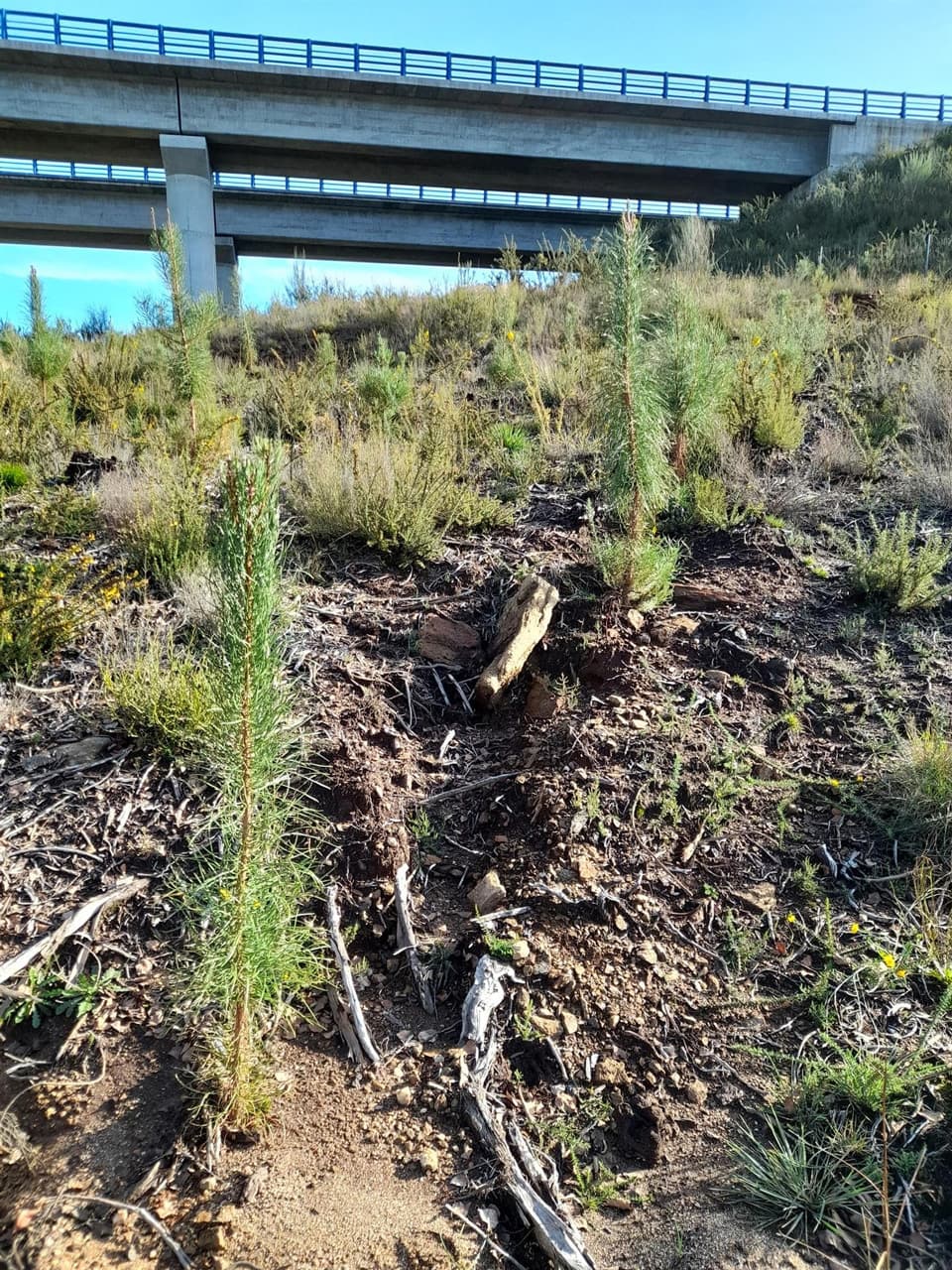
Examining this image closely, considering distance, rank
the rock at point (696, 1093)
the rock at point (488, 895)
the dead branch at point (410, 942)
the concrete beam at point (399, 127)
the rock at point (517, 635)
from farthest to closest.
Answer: the concrete beam at point (399, 127)
the rock at point (517, 635)
the rock at point (488, 895)
the dead branch at point (410, 942)
the rock at point (696, 1093)

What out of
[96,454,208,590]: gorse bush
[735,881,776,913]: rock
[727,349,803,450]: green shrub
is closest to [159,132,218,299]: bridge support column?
[96,454,208,590]: gorse bush

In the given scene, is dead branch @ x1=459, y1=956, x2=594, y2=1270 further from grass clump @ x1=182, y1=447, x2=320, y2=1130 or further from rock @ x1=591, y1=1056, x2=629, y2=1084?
grass clump @ x1=182, y1=447, x2=320, y2=1130

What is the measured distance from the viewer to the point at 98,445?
587cm

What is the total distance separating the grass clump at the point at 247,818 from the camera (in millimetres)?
1767

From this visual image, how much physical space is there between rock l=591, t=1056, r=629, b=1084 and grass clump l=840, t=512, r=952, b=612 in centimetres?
279

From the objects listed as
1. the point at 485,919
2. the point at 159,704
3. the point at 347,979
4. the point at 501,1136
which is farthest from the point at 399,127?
the point at 501,1136

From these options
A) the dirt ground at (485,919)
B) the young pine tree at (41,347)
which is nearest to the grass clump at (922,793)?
the dirt ground at (485,919)

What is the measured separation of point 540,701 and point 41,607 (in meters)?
2.25

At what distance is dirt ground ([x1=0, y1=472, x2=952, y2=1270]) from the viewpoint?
2.00 meters

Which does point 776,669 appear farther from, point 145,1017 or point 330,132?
point 330,132

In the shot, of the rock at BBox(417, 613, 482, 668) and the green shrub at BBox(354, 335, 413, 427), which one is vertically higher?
the green shrub at BBox(354, 335, 413, 427)

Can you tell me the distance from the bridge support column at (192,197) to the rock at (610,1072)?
19.6m

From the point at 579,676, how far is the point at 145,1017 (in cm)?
215

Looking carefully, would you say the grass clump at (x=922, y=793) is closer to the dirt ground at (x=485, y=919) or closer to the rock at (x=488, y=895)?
the dirt ground at (x=485, y=919)
